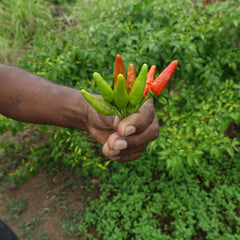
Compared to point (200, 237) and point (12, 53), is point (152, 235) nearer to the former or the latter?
point (200, 237)

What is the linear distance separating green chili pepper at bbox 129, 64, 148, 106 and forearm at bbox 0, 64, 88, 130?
70 centimetres

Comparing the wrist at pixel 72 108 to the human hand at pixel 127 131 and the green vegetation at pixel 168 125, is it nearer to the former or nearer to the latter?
the human hand at pixel 127 131

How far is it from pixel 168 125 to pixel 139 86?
164 cm

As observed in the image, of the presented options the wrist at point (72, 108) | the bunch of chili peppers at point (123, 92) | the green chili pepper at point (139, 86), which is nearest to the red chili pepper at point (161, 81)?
the bunch of chili peppers at point (123, 92)

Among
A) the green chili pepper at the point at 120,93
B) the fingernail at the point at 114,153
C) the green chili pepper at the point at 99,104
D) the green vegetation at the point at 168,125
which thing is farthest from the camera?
the green vegetation at the point at 168,125

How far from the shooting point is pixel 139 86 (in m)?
1.01

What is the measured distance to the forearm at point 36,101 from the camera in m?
1.66

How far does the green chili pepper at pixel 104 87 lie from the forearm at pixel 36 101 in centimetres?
67

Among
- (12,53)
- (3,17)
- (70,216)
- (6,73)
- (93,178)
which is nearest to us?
(6,73)

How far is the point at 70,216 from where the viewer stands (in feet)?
9.12

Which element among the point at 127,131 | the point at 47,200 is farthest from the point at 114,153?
the point at 47,200

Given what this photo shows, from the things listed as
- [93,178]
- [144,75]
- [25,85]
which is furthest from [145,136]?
[93,178]

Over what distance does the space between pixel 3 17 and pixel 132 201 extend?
461 cm

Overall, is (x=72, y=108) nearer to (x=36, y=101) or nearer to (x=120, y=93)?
(x=36, y=101)
